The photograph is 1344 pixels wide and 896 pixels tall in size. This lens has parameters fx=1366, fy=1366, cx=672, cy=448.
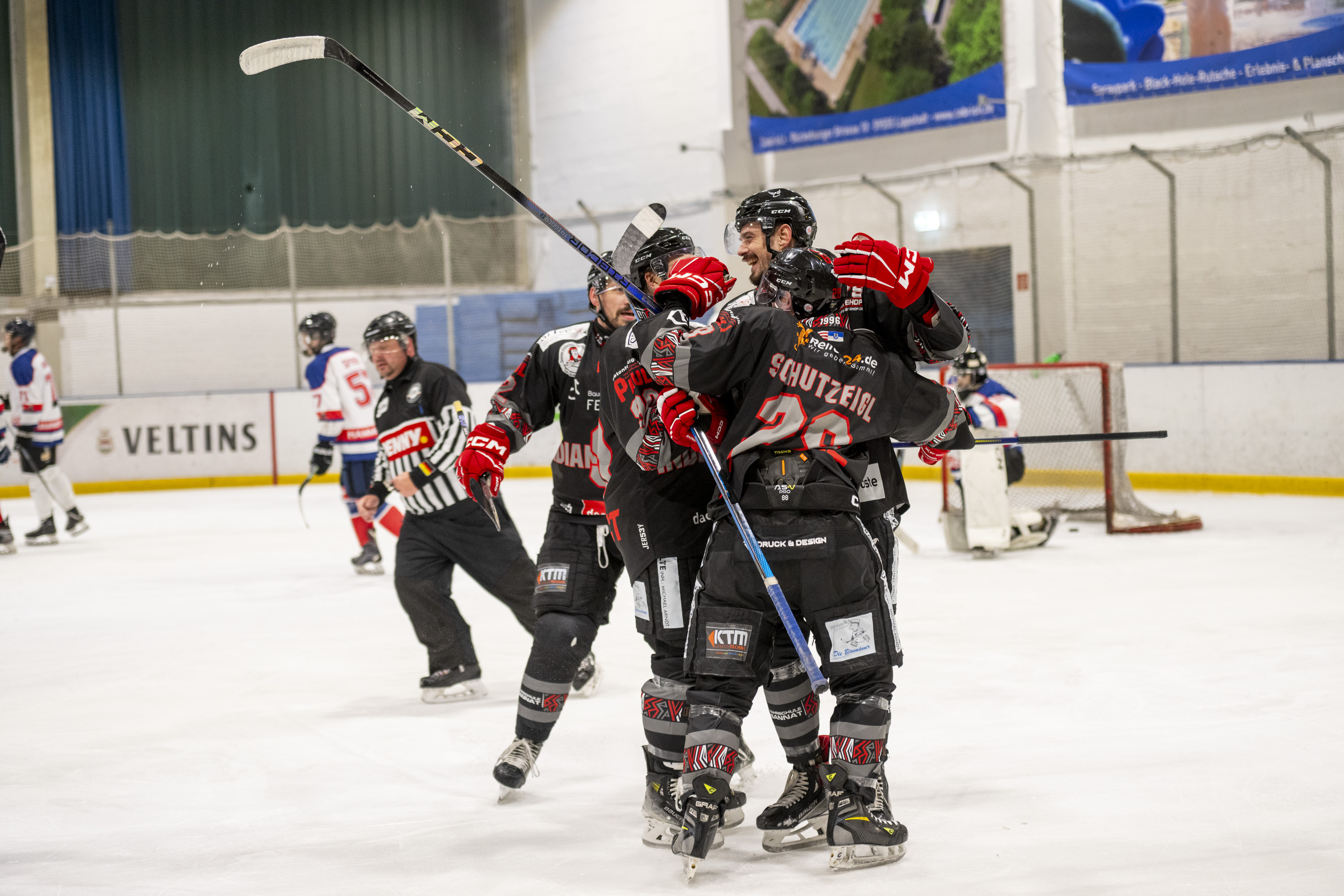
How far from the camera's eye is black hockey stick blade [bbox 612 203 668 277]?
10.4 feet

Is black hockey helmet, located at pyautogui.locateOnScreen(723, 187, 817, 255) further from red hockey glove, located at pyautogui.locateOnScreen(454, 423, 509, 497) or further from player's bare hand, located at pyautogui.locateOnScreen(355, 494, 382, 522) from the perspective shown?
player's bare hand, located at pyautogui.locateOnScreen(355, 494, 382, 522)

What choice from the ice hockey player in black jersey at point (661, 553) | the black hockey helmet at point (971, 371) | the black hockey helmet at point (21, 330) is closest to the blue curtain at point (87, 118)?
the black hockey helmet at point (21, 330)

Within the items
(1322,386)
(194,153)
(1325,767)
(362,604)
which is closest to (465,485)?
(1325,767)

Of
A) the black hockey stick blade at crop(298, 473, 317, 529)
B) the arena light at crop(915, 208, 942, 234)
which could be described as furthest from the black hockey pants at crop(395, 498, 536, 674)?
the arena light at crop(915, 208, 942, 234)

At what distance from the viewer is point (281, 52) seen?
136 inches

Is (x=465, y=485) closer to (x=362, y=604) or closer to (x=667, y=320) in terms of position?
(x=667, y=320)

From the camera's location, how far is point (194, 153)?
53.2 ft

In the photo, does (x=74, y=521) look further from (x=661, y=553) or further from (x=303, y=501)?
(x=661, y=553)

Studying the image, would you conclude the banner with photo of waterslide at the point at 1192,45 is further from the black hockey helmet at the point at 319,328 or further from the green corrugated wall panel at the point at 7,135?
the green corrugated wall panel at the point at 7,135

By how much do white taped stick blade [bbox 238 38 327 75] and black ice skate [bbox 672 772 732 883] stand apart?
6.62ft

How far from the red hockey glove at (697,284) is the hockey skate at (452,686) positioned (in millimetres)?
1959

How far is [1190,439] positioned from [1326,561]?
3.55 meters

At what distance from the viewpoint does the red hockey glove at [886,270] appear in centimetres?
264

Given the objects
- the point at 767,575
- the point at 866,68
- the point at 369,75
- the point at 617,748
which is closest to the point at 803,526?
the point at 767,575
